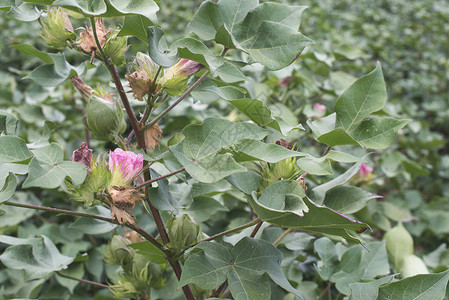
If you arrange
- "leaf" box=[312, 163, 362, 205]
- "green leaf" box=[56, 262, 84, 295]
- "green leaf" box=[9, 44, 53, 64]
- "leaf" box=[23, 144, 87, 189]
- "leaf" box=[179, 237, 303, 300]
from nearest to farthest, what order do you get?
"leaf" box=[23, 144, 87, 189] < "leaf" box=[179, 237, 303, 300] < "leaf" box=[312, 163, 362, 205] < "green leaf" box=[9, 44, 53, 64] < "green leaf" box=[56, 262, 84, 295]

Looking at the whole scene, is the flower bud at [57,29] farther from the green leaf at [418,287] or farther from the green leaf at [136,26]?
the green leaf at [418,287]

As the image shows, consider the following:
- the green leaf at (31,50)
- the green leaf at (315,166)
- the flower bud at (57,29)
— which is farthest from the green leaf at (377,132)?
the green leaf at (31,50)

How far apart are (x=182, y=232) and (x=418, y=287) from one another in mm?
391

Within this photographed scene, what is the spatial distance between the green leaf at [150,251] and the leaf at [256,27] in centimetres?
37

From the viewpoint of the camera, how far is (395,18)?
3439 mm

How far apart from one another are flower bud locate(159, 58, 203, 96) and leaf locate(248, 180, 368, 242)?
0.23 m

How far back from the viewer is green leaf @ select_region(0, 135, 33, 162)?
64 cm

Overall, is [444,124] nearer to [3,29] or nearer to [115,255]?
[115,255]

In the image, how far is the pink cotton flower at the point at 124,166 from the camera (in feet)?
2.25

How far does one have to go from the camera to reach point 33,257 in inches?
36.9

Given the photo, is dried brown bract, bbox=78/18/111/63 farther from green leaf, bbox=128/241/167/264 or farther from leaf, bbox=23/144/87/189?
green leaf, bbox=128/241/167/264

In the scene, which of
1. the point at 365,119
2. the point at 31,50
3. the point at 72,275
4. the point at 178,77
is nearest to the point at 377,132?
the point at 365,119

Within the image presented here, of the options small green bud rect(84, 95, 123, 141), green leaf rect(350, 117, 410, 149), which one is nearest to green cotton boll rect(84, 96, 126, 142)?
small green bud rect(84, 95, 123, 141)

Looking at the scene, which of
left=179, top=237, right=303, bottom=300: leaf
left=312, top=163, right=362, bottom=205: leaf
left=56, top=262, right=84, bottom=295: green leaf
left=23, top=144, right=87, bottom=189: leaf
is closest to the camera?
left=23, top=144, right=87, bottom=189: leaf
